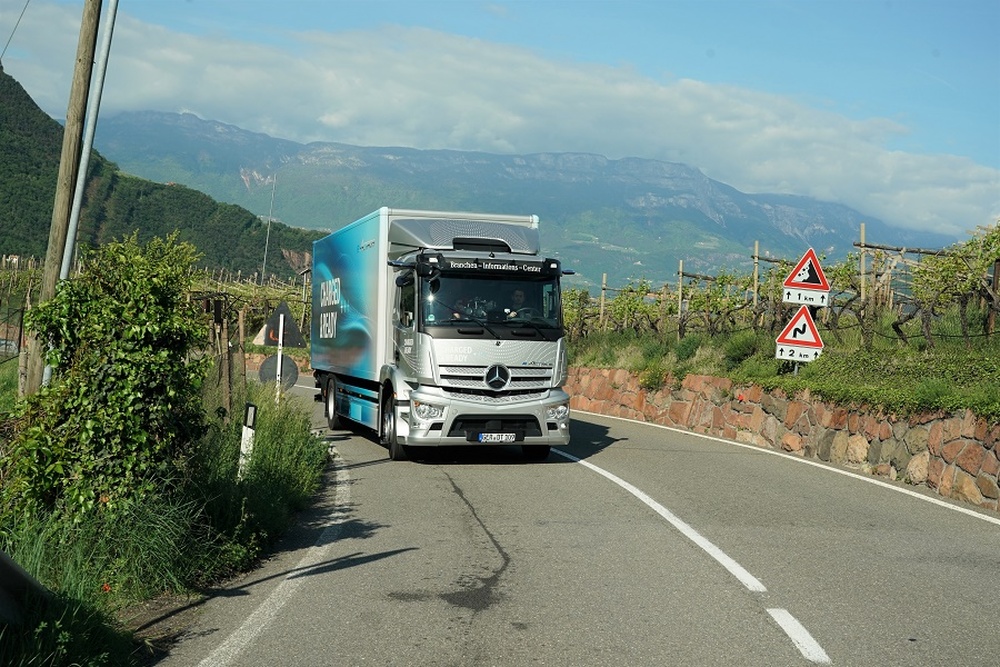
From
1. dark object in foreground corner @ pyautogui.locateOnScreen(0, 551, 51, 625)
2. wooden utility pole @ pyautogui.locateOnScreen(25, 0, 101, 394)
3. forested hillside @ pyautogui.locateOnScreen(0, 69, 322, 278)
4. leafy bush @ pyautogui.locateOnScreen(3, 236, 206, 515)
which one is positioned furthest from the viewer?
forested hillside @ pyautogui.locateOnScreen(0, 69, 322, 278)

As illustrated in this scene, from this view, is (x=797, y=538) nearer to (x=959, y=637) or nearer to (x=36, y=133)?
(x=959, y=637)

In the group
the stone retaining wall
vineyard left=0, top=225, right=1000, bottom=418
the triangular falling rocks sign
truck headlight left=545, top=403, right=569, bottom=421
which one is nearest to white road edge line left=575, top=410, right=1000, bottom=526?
the stone retaining wall

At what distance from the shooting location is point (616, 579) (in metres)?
7.58

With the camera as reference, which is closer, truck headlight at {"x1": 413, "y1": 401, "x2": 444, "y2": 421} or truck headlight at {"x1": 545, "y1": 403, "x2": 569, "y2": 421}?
truck headlight at {"x1": 413, "y1": 401, "x2": 444, "y2": 421}

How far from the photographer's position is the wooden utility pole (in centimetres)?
1205

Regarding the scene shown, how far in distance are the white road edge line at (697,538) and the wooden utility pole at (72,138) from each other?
6970 millimetres

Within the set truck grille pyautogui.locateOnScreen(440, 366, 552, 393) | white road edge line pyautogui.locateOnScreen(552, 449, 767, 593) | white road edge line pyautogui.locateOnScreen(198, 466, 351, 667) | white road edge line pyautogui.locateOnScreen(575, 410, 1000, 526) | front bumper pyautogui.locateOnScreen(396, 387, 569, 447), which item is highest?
truck grille pyautogui.locateOnScreen(440, 366, 552, 393)

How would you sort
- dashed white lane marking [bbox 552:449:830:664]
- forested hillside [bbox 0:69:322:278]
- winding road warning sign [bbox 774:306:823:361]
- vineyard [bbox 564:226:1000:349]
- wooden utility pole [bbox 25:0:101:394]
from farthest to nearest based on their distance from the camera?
forested hillside [bbox 0:69:322:278]
vineyard [bbox 564:226:1000:349]
winding road warning sign [bbox 774:306:823:361]
wooden utility pole [bbox 25:0:101:394]
dashed white lane marking [bbox 552:449:830:664]

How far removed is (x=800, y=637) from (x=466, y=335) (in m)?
8.80

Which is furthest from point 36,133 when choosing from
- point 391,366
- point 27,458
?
point 27,458

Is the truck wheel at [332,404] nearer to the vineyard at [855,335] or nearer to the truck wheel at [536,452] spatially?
the vineyard at [855,335]

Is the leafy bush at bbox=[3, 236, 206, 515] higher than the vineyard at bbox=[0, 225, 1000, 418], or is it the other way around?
the vineyard at bbox=[0, 225, 1000, 418]

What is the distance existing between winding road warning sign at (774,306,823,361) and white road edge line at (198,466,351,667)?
9804 mm

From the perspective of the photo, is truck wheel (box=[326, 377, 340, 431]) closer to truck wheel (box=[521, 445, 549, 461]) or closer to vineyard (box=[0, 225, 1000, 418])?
vineyard (box=[0, 225, 1000, 418])
